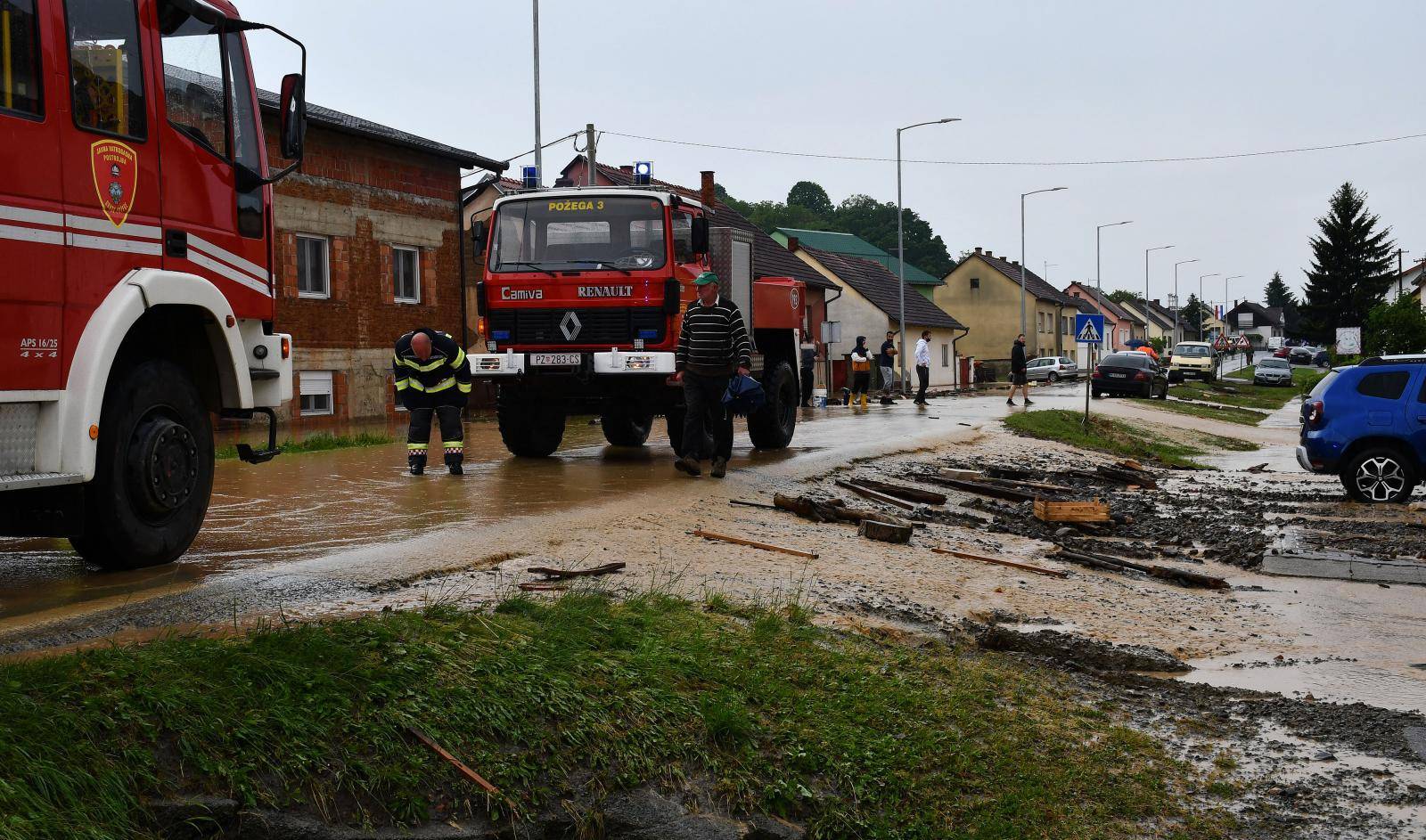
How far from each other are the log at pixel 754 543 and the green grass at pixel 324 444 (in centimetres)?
856

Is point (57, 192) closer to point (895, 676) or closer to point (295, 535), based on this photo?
point (295, 535)

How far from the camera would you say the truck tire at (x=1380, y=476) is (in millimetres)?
15992

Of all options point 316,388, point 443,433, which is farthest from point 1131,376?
point 443,433

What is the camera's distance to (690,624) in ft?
22.1

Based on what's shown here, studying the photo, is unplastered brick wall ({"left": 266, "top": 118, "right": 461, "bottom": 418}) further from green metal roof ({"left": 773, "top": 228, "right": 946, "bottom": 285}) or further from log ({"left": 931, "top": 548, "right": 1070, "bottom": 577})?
green metal roof ({"left": 773, "top": 228, "right": 946, "bottom": 285})

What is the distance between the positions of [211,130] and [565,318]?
697cm

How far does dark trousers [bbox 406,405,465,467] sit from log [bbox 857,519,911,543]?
4.79 metres

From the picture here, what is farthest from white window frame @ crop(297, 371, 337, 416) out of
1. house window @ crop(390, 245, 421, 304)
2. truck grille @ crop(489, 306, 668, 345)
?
truck grille @ crop(489, 306, 668, 345)

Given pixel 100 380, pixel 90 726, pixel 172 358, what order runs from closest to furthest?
pixel 90 726
pixel 100 380
pixel 172 358

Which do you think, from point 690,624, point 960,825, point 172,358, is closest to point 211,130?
point 172,358

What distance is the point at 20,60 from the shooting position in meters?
6.55

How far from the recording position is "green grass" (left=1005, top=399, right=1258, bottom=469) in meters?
24.6

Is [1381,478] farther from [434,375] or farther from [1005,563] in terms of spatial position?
[434,375]

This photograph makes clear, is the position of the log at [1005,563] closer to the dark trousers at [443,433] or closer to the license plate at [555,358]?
the license plate at [555,358]
